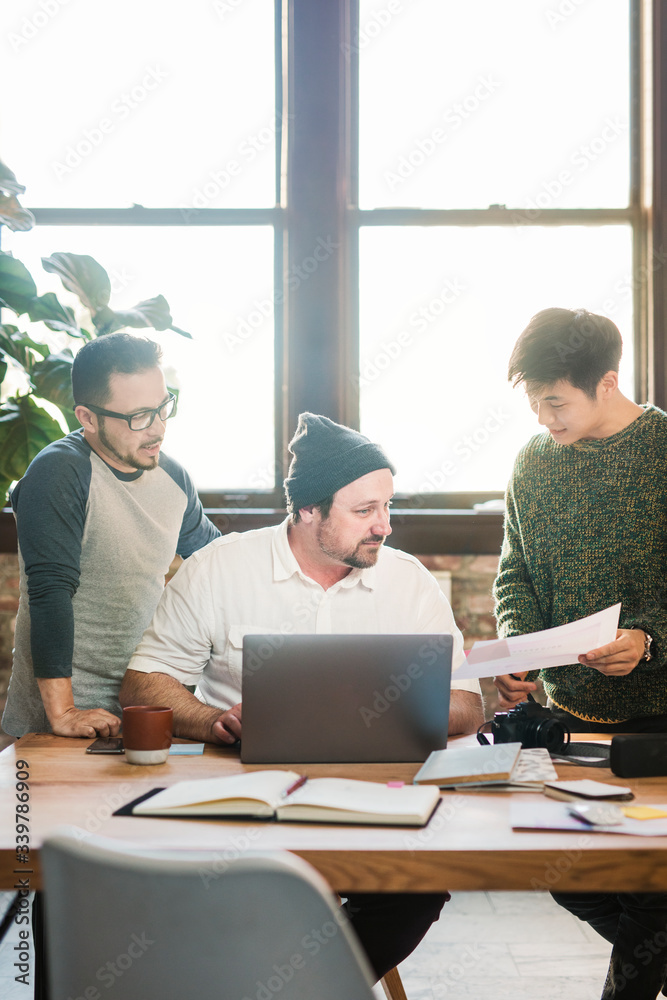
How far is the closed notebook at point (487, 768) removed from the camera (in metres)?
1.30

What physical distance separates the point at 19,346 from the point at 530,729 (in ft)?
6.82

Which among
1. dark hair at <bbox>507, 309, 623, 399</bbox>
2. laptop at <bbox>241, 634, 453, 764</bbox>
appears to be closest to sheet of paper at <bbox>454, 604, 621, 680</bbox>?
laptop at <bbox>241, 634, 453, 764</bbox>

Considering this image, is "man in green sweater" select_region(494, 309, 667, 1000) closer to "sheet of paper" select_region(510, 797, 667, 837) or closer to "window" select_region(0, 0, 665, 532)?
"sheet of paper" select_region(510, 797, 667, 837)

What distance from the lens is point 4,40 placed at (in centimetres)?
351

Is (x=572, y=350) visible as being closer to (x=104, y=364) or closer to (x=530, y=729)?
(x=530, y=729)

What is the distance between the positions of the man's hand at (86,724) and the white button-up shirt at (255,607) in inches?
6.3

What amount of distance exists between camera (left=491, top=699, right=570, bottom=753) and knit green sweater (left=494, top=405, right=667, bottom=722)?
0.33 metres

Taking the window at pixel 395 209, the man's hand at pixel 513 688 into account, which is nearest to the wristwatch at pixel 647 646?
the man's hand at pixel 513 688

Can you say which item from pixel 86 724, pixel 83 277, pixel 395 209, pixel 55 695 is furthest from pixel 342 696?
pixel 395 209

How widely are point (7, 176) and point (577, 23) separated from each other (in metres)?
2.39

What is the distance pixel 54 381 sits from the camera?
262cm

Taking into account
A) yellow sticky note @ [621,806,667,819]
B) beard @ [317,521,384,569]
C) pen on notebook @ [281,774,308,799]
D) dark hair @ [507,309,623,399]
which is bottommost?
yellow sticky note @ [621,806,667,819]

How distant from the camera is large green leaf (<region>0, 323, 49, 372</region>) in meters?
2.73

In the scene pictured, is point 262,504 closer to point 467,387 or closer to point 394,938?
point 467,387
